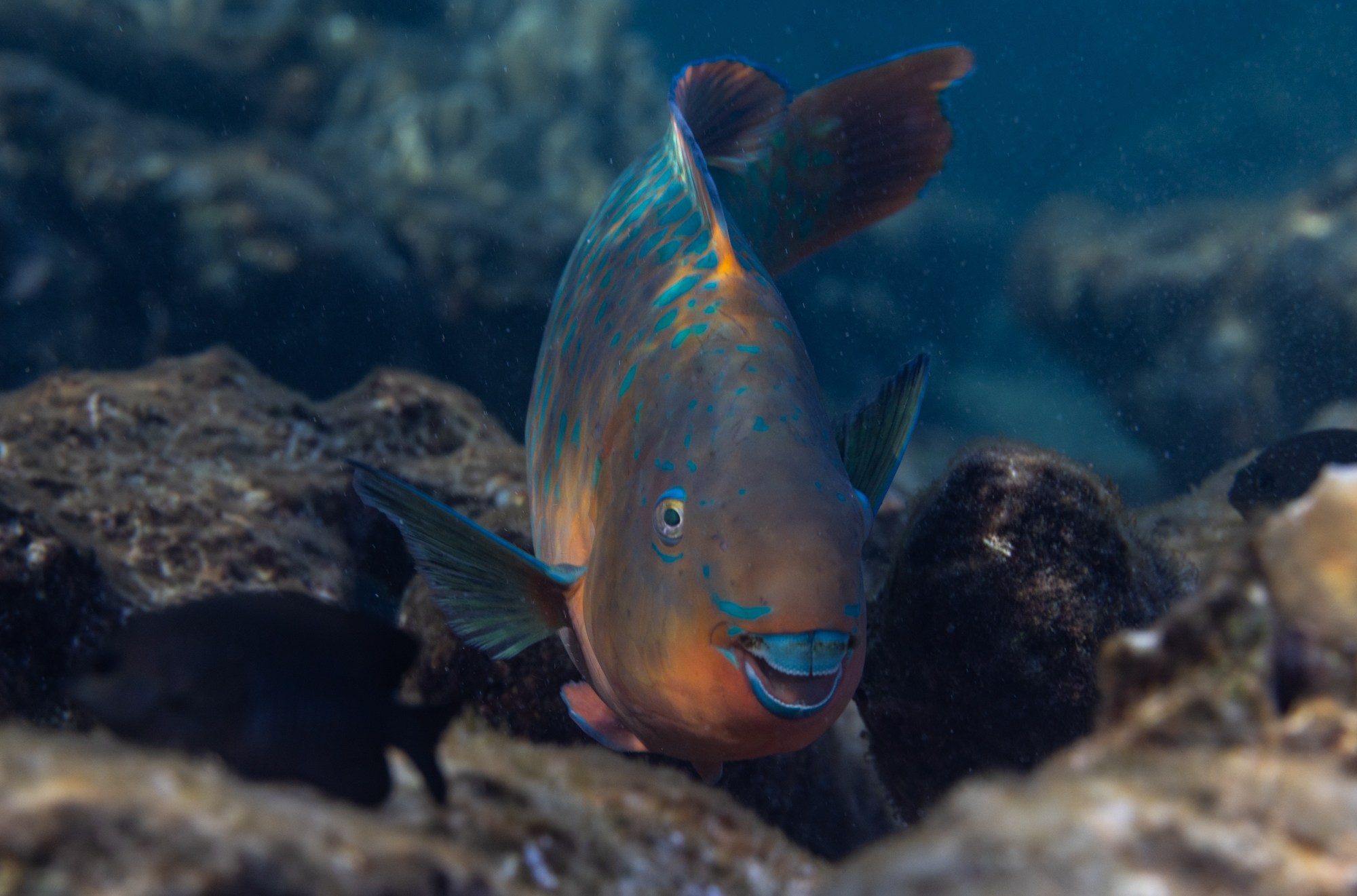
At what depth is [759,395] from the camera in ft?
7.41

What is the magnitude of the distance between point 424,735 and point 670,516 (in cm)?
96

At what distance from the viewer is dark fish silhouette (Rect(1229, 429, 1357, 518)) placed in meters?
5.30

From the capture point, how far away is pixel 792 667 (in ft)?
5.95

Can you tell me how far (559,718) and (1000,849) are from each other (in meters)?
2.59

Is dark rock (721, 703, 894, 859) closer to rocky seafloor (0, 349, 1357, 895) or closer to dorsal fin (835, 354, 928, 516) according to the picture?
rocky seafloor (0, 349, 1357, 895)

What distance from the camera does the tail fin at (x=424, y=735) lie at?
1290mm

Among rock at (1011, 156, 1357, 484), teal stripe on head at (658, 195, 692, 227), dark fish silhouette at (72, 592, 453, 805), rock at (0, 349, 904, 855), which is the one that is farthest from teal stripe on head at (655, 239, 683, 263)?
rock at (1011, 156, 1357, 484)

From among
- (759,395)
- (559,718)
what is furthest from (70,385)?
(759,395)

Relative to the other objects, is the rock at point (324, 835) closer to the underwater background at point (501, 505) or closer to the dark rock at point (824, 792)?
the underwater background at point (501, 505)

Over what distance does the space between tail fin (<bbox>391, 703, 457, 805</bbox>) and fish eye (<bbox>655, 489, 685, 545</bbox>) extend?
33.7 inches

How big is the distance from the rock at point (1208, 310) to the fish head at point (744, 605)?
1038 centimetres

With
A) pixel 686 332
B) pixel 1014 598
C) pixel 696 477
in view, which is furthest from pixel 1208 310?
pixel 696 477

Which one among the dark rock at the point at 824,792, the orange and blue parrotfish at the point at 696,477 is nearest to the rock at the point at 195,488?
the orange and blue parrotfish at the point at 696,477

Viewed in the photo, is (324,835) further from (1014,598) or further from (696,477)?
(1014,598)
